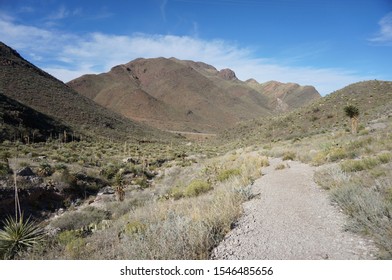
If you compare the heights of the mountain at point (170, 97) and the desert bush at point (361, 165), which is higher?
the mountain at point (170, 97)

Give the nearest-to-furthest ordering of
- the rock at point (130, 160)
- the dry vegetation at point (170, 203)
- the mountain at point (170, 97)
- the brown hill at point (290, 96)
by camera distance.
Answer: the dry vegetation at point (170, 203) < the rock at point (130, 160) < the mountain at point (170, 97) < the brown hill at point (290, 96)

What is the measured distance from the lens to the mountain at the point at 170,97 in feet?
371

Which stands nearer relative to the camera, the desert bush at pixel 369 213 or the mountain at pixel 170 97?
the desert bush at pixel 369 213

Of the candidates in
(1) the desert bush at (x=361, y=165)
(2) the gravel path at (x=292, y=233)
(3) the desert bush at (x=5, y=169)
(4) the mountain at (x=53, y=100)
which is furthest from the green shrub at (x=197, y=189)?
(4) the mountain at (x=53, y=100)

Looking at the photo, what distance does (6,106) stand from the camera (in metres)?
33.9

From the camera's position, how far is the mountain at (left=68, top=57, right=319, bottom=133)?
113m

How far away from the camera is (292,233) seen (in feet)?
15.3

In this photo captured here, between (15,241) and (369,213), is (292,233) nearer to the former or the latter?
(369,213)

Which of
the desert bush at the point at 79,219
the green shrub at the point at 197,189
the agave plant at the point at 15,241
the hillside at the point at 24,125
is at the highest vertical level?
the hillside at the point at 24,125

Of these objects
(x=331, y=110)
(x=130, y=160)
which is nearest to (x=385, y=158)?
(x=130, y=160)

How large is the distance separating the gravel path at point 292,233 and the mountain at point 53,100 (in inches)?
1489

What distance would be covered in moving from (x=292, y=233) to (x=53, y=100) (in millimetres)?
52756

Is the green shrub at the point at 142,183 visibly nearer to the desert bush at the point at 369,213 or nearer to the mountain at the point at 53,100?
the desert bush at the point at 369,213

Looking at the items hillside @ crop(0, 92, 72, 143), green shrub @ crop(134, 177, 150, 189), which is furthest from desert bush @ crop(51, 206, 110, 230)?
hillside @ crop(0, 92, 72, 143)
